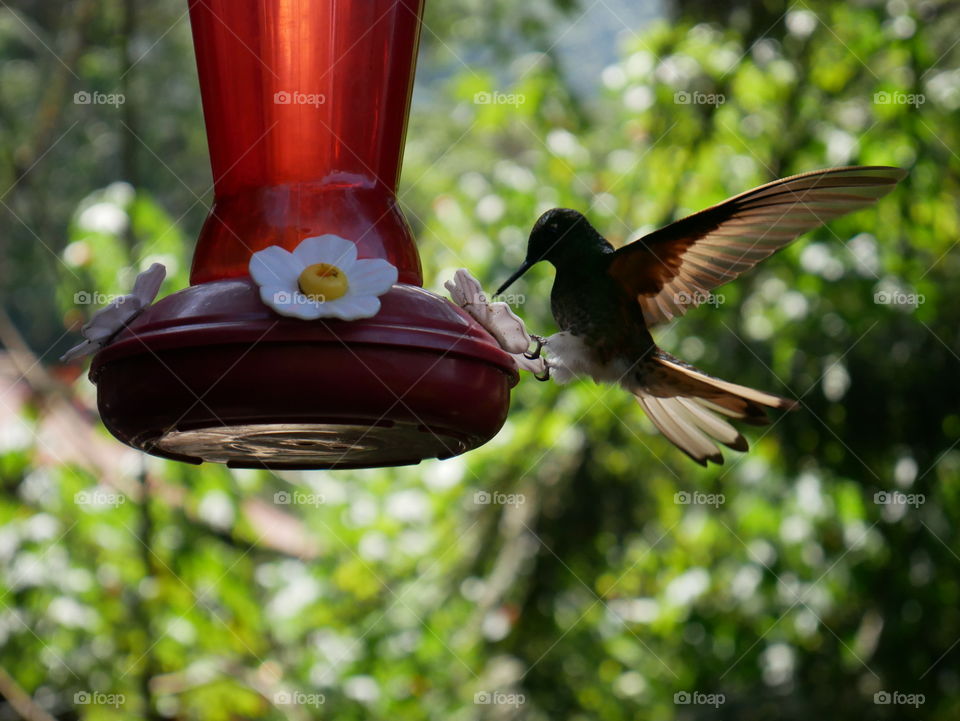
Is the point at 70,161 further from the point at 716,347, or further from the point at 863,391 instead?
the point at 863,391

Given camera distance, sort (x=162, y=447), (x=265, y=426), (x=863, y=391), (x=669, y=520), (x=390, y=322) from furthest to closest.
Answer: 1. (x=669, y=520)
2. (x=863, y=391)
3. (x=162, y=447)
4. (x=265, y=426)
5. (x=390, y=322)

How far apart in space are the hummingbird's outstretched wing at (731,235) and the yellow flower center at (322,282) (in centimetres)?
71

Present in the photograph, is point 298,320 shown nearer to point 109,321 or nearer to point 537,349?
A: point 109,321

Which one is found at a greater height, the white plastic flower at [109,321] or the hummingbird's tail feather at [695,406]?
the white plastic flower at [109,321]

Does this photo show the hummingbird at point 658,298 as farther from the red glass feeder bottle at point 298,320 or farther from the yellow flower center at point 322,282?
the yellow flower center at point 322,282

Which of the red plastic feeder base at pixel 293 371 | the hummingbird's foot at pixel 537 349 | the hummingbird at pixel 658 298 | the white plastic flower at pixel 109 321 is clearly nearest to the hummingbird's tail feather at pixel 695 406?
the hummingbird at pixel 658 298

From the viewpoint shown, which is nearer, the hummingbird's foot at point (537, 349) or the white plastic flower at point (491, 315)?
the white plastic flower at point (491, 315)

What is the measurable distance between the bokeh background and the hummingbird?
4.25ft

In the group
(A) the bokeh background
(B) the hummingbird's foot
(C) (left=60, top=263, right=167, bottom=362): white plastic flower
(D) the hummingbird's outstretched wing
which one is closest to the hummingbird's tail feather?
(D) the hummingbird's outstretched wing

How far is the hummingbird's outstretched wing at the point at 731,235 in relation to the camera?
72.6 inches

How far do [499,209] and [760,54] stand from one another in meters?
1.25

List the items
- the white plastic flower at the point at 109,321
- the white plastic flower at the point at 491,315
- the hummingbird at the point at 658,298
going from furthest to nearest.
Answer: the hummingbird at the point at 658,298, the white plastic flower at the point at 491,315, the white plastic flower at the point at 109,321

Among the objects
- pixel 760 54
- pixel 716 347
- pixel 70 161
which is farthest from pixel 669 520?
pixel 70 161

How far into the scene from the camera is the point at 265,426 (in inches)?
72.4
